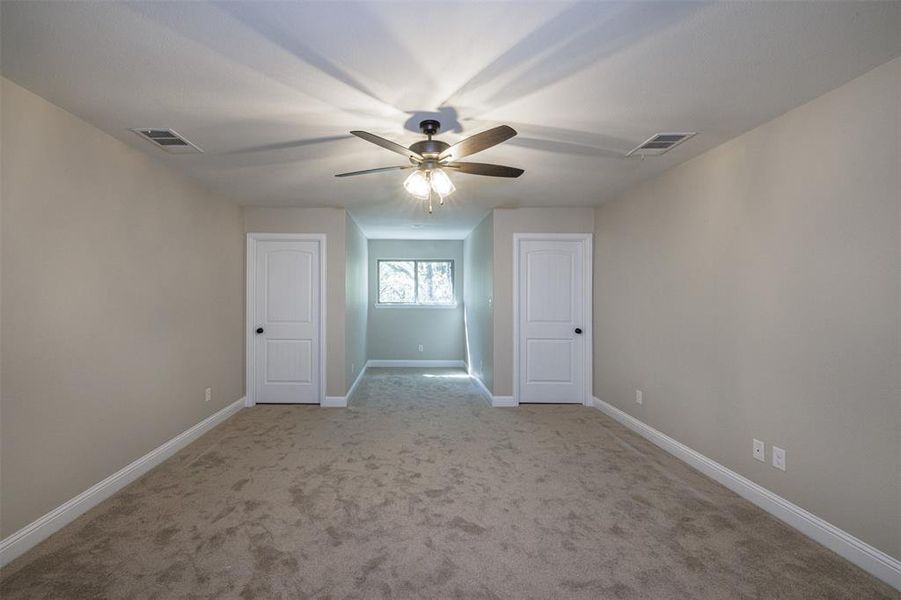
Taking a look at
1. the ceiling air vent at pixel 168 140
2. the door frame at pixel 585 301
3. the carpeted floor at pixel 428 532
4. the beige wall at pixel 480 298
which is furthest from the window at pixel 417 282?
the ceiling air vent at pixel 168 140

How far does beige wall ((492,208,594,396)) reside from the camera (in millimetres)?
4777

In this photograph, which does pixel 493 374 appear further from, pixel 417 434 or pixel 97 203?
pixel 97 203

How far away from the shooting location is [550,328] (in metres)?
4.83

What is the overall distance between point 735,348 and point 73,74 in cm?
416

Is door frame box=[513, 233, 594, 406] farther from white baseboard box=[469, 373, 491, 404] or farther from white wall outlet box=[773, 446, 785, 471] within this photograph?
white wall outlet box=[773, 446, 785, 471]

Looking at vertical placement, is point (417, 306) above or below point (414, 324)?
above

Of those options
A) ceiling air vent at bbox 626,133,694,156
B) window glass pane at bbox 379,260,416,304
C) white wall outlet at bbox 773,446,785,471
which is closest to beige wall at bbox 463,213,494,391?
window glass pane at bbox 379,260,416,304

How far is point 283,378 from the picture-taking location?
4785 millimetres

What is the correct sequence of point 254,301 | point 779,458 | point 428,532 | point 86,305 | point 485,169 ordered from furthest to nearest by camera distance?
point 254,301 → point 485,169 → point 86,305 → point 779,458 → point 428,532

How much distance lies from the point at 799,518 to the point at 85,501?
4.21 meters

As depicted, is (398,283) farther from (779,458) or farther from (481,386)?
(779,458)

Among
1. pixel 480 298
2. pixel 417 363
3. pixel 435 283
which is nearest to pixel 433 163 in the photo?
pixel 480 298

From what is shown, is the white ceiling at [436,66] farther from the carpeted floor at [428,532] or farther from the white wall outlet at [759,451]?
the carpeted floor at [428,532]

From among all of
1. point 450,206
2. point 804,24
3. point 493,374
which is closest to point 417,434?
point 493,374
